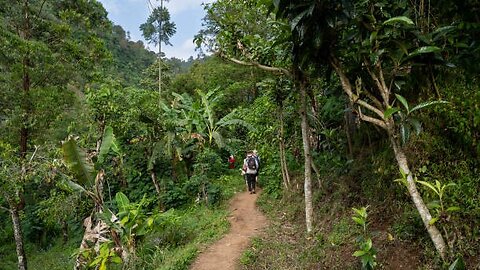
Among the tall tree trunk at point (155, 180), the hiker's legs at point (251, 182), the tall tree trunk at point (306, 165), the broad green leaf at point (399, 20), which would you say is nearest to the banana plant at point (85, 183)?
the tall tree trunk at point (306, 165)

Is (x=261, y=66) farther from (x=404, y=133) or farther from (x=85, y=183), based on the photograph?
(x=85, y=183)

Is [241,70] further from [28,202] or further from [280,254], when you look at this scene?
[280,254]

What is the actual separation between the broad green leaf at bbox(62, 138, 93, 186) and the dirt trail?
270 cm

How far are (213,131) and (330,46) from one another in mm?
8535

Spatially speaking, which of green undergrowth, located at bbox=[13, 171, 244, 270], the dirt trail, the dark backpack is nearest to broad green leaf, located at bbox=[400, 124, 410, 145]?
the dirt trail

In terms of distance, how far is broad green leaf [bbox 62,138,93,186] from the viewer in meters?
6.96

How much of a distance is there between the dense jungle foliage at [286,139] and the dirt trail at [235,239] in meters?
0.25

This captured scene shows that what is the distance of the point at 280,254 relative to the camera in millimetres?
6285

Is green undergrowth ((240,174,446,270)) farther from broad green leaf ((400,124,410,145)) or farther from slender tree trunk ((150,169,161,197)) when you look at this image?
slender tree trunk ((150,169,161,197))

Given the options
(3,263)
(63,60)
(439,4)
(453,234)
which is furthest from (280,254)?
(3,263)

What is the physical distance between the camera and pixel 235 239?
764 centimetres

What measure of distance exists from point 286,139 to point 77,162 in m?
6.05

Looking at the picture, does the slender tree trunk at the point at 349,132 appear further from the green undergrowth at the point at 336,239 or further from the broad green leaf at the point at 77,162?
the broad green leaf at the point at 77,162

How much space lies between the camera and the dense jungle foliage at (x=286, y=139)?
4.50 m
